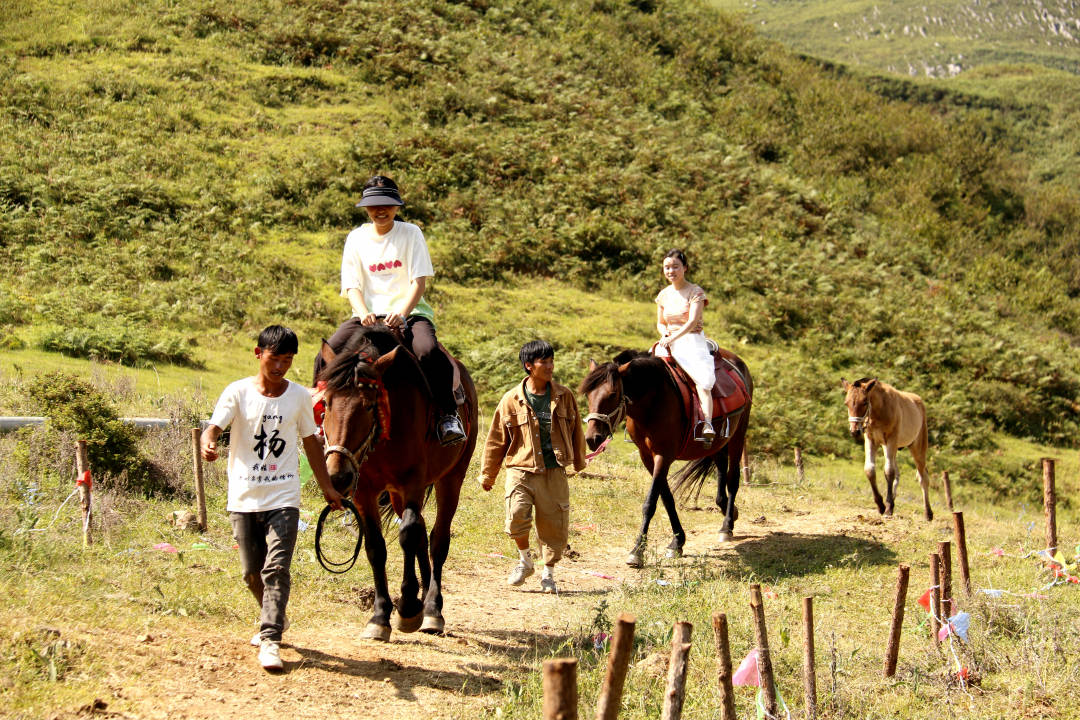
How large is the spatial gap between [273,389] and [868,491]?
12342 mm

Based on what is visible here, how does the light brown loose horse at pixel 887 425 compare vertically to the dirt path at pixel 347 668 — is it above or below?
above

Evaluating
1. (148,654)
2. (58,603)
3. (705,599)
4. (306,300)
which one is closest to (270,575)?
(148,654)

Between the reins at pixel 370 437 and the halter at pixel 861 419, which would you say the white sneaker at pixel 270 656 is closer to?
the reins at pixel 370 437

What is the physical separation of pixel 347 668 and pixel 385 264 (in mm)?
2952

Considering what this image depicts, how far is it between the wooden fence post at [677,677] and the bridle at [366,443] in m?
2.42

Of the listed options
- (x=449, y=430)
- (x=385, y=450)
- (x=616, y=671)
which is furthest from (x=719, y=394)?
(x=616, y=671)

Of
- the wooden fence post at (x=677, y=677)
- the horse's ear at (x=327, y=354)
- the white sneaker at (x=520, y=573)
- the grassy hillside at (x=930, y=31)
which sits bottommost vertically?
the white sneaker at (x=520, y=573)

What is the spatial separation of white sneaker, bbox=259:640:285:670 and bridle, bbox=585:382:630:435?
4.24 metres

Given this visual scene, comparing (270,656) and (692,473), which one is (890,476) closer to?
(692,473)

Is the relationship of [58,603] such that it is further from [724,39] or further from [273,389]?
[724,39]

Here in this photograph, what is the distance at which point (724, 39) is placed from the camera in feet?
133

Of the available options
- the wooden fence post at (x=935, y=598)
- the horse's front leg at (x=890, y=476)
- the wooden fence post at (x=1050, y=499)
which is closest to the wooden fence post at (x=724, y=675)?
the wooden fence post at (x=935, y=598)

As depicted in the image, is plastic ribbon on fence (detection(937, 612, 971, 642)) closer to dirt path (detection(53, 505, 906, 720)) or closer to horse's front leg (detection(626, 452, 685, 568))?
dirt path (detection(53, 505, 906, 720))

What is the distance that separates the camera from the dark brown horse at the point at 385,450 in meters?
5.80
